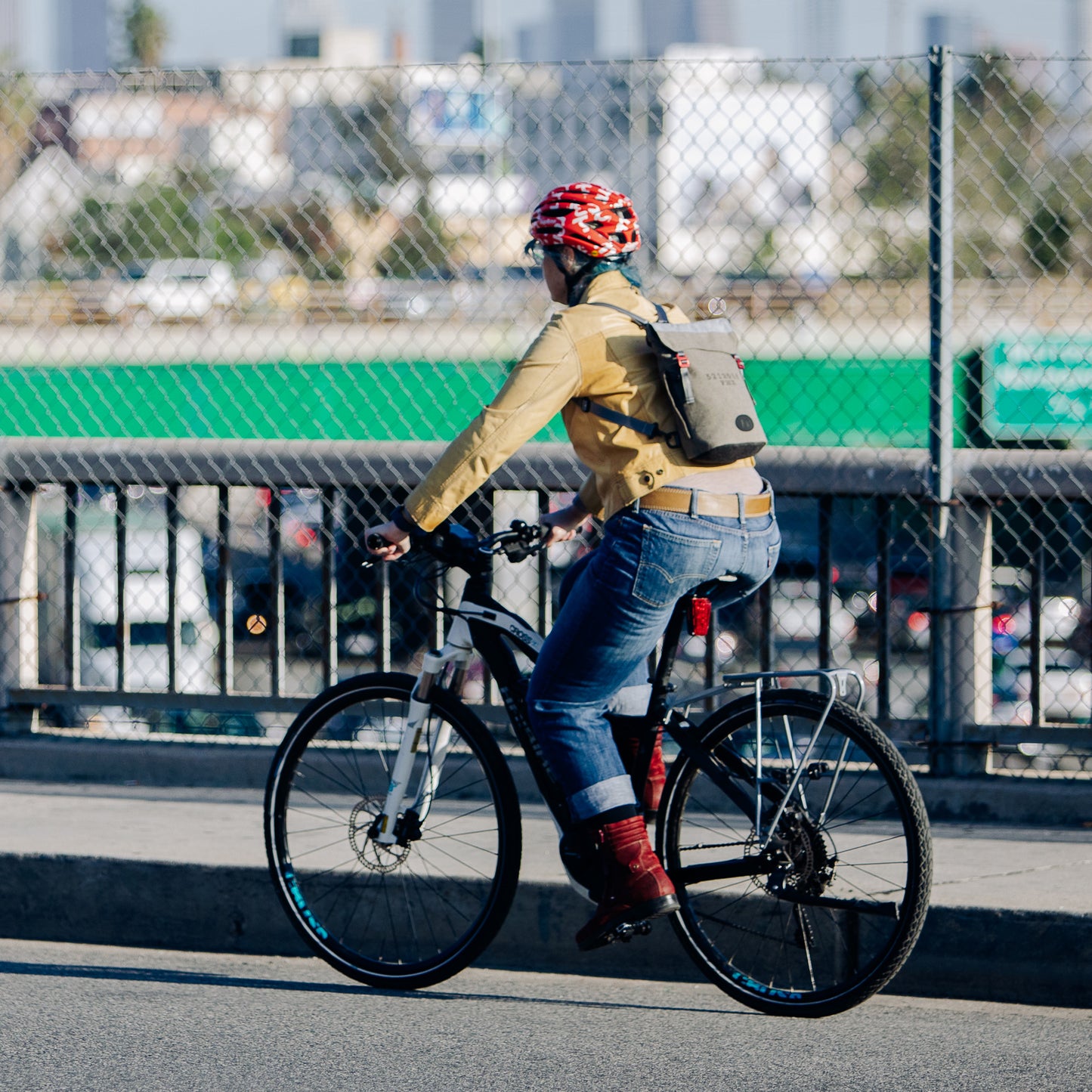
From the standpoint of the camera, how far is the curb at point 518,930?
434 cm

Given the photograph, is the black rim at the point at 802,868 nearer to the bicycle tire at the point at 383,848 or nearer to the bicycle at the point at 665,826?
the bicycle at the point at 665,826

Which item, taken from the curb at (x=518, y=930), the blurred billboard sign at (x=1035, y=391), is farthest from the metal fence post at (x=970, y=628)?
the curb at (x=518, y=930)

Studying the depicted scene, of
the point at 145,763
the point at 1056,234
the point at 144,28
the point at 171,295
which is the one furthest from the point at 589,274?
the point at 144,28

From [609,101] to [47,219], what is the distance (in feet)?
12.1

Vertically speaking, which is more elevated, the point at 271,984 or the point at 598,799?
the point at 598,799

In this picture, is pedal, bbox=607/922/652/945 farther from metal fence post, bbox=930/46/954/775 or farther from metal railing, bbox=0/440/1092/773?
metal fence post, bbox=930/46/954/775

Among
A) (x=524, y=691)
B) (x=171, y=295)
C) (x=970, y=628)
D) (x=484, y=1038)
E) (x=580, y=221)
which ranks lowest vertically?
(x=484, y=1038)

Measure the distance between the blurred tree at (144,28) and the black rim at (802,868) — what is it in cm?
9972

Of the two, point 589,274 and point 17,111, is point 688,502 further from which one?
point 17,111

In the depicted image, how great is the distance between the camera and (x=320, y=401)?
8172 millimetres

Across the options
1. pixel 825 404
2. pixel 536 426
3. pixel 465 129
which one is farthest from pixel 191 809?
pixel 825 404

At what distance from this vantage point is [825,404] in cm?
1041

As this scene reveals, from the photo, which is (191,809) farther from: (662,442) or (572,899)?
(662,442)

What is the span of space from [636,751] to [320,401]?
438 centimetres
